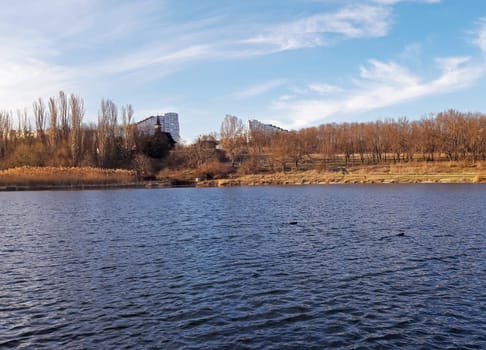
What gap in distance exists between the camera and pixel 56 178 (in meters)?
73.4

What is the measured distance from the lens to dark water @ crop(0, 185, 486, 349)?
10273 millimetres

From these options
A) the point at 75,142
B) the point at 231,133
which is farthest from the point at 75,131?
the point at 231,133

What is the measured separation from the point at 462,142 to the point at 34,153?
100507 millimetres

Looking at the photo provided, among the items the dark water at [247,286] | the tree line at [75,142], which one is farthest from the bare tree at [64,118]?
the dark water at [247,286]

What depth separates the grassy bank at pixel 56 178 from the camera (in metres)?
71.6

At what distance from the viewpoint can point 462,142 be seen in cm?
10288

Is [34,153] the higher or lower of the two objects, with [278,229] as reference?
higher

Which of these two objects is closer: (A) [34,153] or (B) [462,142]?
(A) [34,153]

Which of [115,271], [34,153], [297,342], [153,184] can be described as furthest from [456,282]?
[34,153]

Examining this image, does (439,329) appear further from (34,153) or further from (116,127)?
(116,127)

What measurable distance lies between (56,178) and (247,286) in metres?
67.9

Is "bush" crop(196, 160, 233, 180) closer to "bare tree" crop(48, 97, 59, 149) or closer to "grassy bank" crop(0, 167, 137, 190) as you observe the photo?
"grassy bank" crop(0, 167, 137, 190)

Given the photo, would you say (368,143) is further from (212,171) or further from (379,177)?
(212,171)

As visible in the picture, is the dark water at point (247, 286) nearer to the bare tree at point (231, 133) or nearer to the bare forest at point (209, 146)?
the bare forest at point (209, 146)
